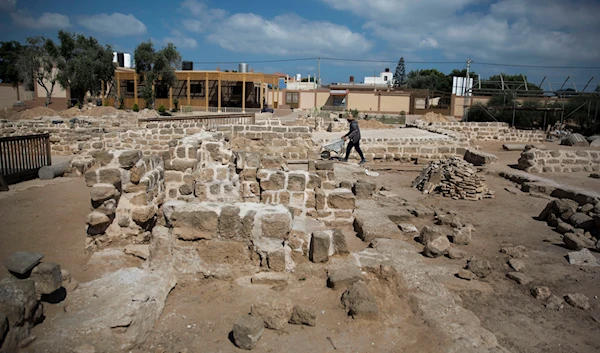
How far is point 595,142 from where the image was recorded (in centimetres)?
2122

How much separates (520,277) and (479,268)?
497 millimetres

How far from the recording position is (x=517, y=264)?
5586 mm

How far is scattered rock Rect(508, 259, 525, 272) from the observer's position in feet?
18.1

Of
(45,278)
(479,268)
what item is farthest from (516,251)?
(45,278)

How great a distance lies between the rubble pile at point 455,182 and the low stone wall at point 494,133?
48.8ft

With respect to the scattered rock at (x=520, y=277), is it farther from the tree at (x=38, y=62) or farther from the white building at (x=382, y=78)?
the white building at (x=382, y=78)

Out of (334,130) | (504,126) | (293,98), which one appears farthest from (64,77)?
(504,126)

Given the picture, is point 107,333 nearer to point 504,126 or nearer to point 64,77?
point 504,126

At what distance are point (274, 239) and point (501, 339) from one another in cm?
234

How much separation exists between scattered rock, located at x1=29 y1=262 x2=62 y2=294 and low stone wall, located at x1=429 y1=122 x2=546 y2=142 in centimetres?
2386

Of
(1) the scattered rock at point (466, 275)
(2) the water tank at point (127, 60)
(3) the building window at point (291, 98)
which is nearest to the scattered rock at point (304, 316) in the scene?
(1) the scattered rock at point (466, 275)

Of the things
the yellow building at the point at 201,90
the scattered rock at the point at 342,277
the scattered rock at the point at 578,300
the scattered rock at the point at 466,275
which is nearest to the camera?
the scattered rock at the point at 342,277

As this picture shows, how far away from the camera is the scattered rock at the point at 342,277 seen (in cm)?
412

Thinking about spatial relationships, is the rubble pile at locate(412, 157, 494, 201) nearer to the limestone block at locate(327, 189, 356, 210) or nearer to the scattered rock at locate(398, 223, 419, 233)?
the scattered rock at locate(398, 223, 419, 233)
